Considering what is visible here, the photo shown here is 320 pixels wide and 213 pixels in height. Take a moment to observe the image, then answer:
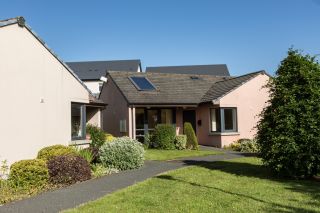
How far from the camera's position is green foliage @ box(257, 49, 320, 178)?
10.4 m

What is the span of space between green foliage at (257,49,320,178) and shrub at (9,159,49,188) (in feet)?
21.5

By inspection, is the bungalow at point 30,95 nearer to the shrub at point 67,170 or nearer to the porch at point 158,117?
the shrub at point 67,170

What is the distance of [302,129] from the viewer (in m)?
10.4

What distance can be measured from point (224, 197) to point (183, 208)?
1323 mm

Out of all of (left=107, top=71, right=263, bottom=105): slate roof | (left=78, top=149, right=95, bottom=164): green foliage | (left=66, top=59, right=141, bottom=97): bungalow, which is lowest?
(left=78, top=149, right=95, bottom=164): green foliage

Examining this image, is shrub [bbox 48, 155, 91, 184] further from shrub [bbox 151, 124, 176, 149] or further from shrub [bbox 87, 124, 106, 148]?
shrub [bbox 151, 124, 176, 149]

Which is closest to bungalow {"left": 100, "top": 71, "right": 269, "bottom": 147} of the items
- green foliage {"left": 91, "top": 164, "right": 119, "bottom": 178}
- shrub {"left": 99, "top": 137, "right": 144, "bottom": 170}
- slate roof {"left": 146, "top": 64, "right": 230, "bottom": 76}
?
shrub {"left": 99, "top": 137, "right": 144, "bottom": 170}

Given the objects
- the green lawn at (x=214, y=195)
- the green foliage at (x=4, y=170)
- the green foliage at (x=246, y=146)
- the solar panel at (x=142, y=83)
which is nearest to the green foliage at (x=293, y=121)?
the green lawn at (x=214, y=195)

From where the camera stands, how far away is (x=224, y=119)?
23.3 meters

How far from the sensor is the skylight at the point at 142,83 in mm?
24458

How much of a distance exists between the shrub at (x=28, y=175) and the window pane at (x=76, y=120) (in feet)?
19.2

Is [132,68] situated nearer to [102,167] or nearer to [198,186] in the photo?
[102,167]

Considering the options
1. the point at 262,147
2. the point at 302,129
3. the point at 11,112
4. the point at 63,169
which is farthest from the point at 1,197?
the point at 302,129

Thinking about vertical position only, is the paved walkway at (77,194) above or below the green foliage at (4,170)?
below
